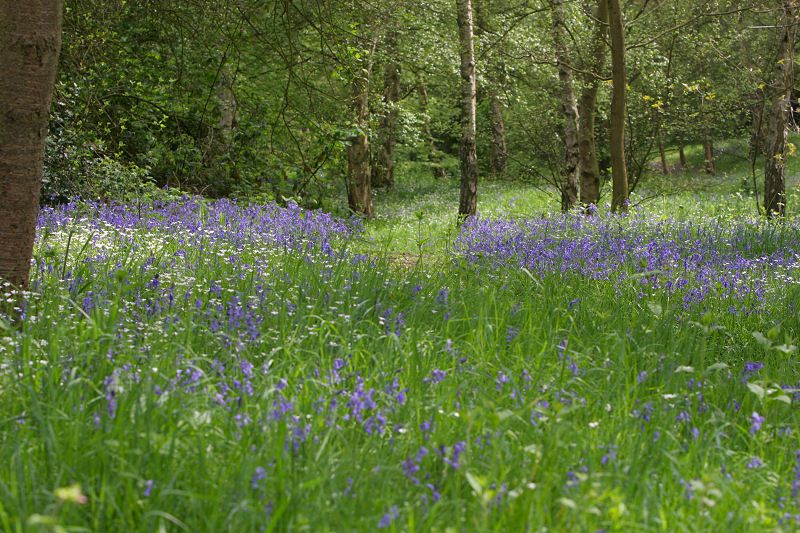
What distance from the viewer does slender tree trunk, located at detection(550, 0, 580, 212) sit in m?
14.5

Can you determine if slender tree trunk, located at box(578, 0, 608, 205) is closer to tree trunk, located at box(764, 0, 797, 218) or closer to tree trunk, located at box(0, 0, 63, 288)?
tree trunk, located at box(764, 0, 797, 218)

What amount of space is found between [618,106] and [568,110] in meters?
2.73

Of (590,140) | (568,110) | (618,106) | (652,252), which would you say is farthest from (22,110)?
(568,110)

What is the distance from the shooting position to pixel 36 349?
4.02m

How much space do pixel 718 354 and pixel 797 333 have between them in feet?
2.94

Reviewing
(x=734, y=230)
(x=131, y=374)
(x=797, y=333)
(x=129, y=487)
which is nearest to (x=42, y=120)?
(x=131, y=374)

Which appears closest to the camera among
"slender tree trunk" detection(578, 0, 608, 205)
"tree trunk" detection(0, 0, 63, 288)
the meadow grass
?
the meadow grass

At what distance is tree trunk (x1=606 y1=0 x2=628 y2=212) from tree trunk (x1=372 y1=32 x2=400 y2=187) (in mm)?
4861

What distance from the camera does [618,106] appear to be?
12258 mm

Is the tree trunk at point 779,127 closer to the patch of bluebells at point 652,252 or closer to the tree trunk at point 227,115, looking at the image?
the patch of bluebells at point 652,252

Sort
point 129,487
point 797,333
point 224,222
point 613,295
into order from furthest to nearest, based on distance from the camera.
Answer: point 224,222 → point 613,295 → point 797,333 → point 129,487

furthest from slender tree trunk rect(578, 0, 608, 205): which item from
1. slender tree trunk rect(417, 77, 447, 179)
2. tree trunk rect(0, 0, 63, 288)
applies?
slender tree trunk rect(417, 77, 447, 179)

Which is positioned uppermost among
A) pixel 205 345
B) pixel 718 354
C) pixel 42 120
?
pixel 42 120

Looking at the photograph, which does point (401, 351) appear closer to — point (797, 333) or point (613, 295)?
point (613, 295)
